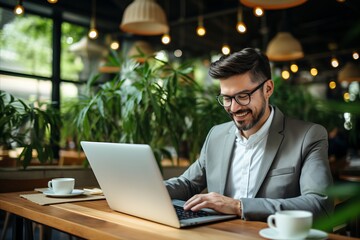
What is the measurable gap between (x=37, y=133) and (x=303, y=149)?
2.05 m

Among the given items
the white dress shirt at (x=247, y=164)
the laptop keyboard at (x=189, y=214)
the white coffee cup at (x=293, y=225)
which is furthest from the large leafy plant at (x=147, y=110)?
the white coffee cup at (x=293, y=225)

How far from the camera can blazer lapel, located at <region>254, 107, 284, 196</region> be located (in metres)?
1.81

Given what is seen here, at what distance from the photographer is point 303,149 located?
5.83 ft

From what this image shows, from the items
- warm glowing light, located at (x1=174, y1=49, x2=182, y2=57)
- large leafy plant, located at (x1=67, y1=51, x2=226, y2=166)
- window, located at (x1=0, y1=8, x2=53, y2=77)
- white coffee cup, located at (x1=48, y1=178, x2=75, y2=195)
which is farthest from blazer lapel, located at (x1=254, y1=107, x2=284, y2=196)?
warm glowing light, located at (x1=174, y1=49, x2=182, y2=57)

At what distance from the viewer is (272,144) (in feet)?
6.11

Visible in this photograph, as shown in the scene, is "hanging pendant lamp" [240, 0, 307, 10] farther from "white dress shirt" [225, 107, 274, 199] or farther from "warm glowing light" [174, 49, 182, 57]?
"warm glowing light" [174, 49, 182, 57]

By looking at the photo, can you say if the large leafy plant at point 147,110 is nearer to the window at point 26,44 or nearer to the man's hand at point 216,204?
the man's hand at point 216,204

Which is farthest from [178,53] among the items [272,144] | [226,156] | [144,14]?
[272,144]

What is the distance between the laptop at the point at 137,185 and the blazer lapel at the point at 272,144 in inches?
14.0

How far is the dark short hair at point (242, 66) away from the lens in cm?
185

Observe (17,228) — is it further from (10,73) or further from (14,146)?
(10,73)

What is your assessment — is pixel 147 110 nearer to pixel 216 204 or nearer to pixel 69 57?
pixel 216 204

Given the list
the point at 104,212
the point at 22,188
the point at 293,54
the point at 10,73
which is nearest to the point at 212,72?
the point at 104,212

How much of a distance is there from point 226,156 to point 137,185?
751mm
